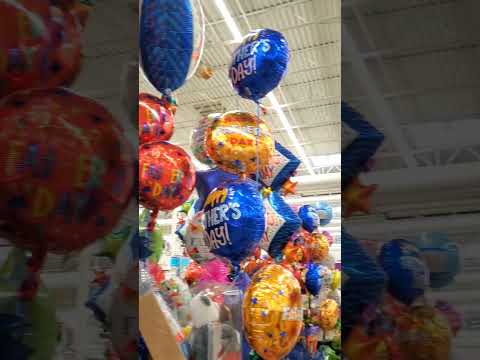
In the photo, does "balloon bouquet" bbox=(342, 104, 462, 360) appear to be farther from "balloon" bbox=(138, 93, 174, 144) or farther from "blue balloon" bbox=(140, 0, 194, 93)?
"balloon" bbox=(138, 93, 174, 144)

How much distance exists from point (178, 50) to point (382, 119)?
82 centimetres

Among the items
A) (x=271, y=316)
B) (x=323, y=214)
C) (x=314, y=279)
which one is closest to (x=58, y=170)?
(x=271, y=316)

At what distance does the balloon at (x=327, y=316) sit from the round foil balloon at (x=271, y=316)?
1.53 m

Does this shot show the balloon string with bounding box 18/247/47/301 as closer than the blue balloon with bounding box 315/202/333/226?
Yes

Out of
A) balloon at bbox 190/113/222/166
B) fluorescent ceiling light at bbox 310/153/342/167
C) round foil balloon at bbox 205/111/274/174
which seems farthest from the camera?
fluorescent ceiling light at bbox 310/153/342/167

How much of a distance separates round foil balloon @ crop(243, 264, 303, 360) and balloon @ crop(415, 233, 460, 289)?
1.16m

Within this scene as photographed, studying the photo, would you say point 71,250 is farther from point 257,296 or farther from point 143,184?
point 257,296

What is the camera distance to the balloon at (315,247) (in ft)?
10.2

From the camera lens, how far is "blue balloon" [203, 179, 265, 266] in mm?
1536

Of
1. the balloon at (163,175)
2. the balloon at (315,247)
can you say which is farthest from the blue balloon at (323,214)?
the balloon at (163,175)

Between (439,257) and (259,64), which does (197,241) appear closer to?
(259,64)

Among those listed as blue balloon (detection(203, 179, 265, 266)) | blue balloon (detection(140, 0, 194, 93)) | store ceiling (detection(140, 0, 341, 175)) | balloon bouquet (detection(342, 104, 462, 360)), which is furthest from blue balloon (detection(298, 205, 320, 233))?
balloon bouquet (detection(342, 104, 462, 360))

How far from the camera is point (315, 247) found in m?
3.13

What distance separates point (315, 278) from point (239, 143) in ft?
4.79
